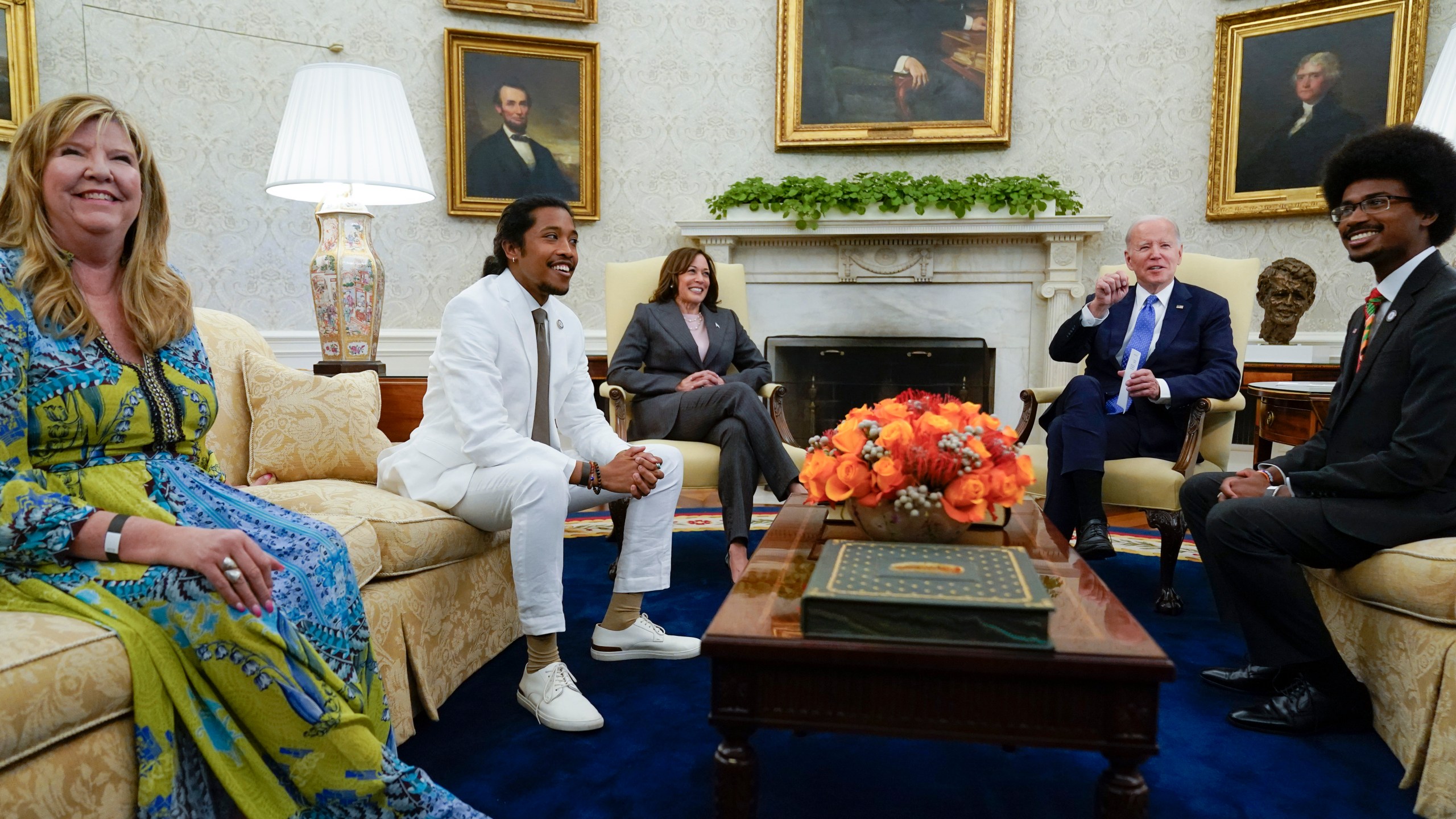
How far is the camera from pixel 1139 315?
3320mm

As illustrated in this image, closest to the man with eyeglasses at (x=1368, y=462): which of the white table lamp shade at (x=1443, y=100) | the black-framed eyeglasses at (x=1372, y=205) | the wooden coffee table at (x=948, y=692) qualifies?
the black-framed eyeglasses at (x=1372, y=205)

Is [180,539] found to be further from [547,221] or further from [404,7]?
[404,7]

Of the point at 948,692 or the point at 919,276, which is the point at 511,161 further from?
the point at 948,692

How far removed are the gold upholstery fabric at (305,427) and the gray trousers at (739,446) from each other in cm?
118

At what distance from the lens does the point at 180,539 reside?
4.44ft

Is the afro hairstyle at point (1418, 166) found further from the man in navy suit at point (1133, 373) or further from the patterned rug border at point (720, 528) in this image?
the patterned rug border at point (720, 528)

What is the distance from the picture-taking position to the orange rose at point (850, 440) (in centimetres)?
177

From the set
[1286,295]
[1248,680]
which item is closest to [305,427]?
[1248,680]

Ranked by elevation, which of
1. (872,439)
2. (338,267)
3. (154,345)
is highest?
(338,267)

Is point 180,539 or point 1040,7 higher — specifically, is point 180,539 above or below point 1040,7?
below

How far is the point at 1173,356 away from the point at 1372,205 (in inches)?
49.2

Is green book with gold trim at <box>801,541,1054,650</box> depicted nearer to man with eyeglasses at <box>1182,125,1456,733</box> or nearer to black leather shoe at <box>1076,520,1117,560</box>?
man with eyeglasses at <box>1182,125,1456,733</box>

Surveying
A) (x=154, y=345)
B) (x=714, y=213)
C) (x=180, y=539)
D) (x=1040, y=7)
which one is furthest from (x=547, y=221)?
(x=1040, y=7)

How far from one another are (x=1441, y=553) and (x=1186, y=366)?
61.7 inches
